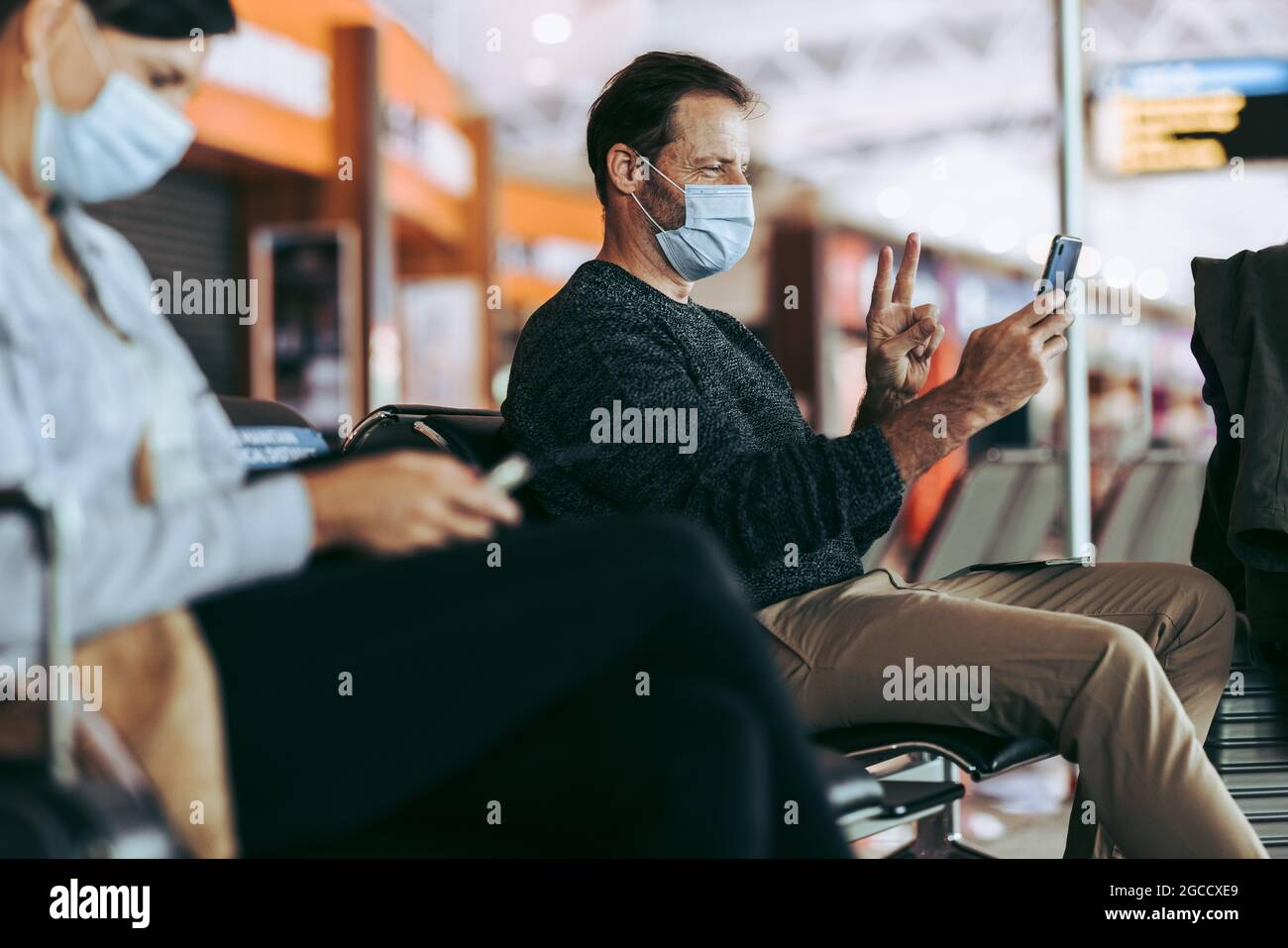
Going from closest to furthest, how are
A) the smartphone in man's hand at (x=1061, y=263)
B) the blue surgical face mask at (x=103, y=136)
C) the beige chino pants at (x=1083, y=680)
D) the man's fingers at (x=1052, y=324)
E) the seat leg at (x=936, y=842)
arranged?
the blue surgical face mask at (x=103, y=136) < the beige chino pants at (x=1083, y=680) < the man's fingers at (x=1052, y=324) < the smartphone in man's hand at (x=1061, y=263) < the seat leg at (x=936, y=842)

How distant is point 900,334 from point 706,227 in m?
0.34

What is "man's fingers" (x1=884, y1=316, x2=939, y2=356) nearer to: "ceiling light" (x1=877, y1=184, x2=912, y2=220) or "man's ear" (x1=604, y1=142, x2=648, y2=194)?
"man's ear" (x1=604, y1=142, x2=648, y2=194)

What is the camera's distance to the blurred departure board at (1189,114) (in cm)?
462

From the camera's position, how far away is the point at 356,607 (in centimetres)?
100

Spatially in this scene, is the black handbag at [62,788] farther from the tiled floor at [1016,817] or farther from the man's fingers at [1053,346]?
the tiled floor at [1016,817]

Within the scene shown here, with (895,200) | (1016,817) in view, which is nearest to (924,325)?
(1016,817)

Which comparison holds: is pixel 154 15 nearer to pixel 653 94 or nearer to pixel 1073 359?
pixel 653 94

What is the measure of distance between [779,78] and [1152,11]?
4.42 m

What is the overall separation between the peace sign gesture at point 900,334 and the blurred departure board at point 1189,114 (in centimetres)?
311

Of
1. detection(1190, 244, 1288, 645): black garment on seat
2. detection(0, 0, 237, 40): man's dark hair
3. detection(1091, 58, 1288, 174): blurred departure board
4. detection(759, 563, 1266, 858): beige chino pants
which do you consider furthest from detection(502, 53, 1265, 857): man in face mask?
detection(1091, 58, 1288, 174): blurred departure board

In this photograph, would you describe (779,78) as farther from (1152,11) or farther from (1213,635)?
(1213,635)

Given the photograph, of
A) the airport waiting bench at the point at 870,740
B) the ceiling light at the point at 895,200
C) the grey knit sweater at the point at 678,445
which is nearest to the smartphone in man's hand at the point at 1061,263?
the grey knit sweater at the point at 678,445

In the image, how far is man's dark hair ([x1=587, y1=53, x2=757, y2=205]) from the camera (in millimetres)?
1944

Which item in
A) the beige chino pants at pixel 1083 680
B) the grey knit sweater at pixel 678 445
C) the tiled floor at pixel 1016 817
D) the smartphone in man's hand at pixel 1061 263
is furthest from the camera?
the tiled floor at pixel 1016 817
